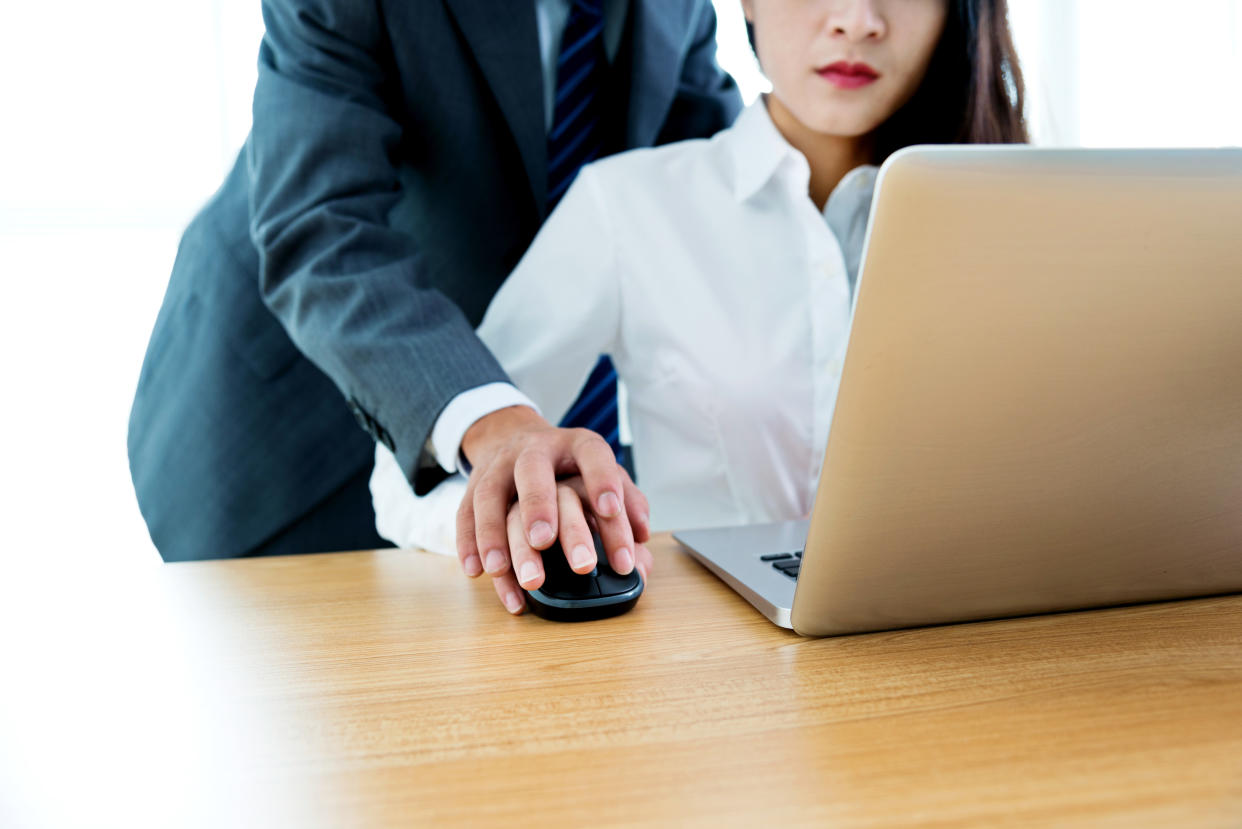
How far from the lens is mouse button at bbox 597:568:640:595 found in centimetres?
65

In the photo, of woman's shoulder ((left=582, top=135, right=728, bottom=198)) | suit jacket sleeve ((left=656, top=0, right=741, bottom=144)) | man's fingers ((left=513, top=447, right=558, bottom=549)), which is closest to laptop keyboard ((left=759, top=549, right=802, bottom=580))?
man's fingers ((left=513, top=447, right=558, bottom=549))

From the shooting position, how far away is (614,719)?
1.55 ft

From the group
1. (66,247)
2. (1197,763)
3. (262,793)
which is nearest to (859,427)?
(1197,763)

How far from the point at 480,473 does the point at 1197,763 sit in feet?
1.65

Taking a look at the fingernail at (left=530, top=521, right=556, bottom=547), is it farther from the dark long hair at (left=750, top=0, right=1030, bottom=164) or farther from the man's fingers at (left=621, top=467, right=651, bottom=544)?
the dark long hair at (left=750, top=0, right=1030, bottom=164)

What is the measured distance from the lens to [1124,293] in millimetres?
467

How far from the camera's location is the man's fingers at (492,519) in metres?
0.68

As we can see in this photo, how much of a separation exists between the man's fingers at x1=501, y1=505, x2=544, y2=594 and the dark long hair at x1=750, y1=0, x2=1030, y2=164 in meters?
0.80

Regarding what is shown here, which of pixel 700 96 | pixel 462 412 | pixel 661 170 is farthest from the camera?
pixel 700 96

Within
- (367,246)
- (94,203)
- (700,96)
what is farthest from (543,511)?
(94,203)

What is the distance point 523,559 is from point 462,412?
246mm

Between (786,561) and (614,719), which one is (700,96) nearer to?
(786,561)

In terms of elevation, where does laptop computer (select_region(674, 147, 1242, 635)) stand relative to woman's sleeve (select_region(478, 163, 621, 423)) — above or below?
above

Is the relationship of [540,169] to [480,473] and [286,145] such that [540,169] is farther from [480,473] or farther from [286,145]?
[480,473]
